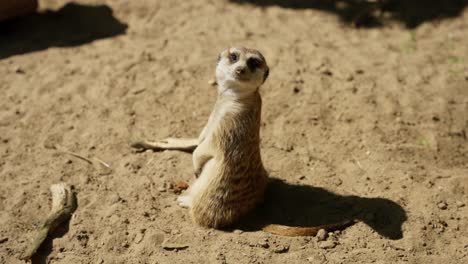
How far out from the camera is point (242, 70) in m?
2.43

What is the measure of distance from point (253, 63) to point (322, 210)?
0.93m

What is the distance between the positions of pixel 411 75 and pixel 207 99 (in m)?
1.57

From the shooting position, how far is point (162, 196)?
3.00 m

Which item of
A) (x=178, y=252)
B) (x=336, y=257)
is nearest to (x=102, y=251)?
(x=178, y=252)

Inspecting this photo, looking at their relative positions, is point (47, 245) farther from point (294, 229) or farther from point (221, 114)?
point (294, 229)

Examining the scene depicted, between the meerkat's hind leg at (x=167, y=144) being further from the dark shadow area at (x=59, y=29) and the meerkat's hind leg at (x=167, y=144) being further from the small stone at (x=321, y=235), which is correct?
the dark shadow area at (x=59, y=29)

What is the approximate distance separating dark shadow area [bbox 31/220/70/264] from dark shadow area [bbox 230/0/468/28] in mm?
3068

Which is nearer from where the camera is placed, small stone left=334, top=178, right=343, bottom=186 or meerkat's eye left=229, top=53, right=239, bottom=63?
meerkat's eye left=229, top=53, right=239, bottom=63

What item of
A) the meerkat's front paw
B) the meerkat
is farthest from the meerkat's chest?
the meerkat's front paw

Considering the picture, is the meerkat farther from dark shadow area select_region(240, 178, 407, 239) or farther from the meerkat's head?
dark shadow area select_region(240, 178, 407, 239)

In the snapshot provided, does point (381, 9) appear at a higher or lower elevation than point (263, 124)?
higher

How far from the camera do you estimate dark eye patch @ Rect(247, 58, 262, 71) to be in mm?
2459

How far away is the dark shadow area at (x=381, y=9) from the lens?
16.1 ft

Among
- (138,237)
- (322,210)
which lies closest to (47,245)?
(138,237)
